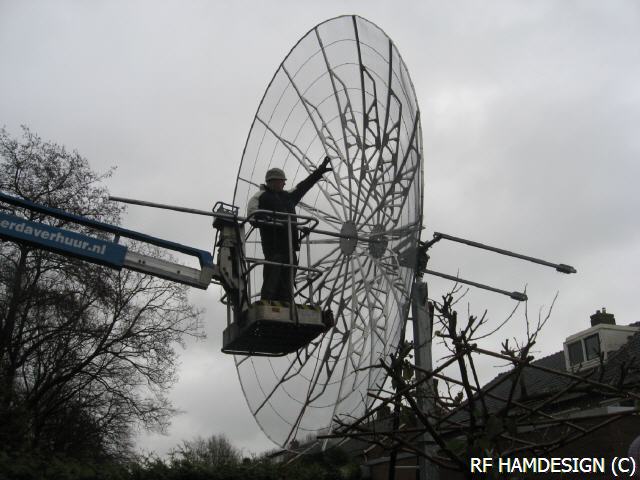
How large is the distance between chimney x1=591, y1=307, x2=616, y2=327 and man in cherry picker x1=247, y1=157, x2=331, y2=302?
2034 cm

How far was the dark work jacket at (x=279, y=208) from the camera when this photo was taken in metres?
9.66

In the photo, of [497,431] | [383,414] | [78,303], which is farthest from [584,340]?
[497,431]

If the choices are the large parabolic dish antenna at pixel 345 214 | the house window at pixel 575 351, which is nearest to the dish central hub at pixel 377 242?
the large parabolic dish antenna at pixel 345 214

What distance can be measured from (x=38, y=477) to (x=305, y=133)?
27.8ft

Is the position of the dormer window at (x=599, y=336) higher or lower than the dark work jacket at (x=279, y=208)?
higher

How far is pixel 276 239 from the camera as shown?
31.7 feet

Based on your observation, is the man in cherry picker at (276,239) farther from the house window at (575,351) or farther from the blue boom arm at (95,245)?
the house window at (575,351)

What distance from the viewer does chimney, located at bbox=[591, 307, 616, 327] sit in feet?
88.8

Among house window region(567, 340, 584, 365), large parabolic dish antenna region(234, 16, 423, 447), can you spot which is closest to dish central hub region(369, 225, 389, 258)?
large parabolic dish antenna region(234, 16, 423, 447)

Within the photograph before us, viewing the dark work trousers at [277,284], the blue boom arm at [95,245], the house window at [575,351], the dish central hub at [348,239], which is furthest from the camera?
the house window at [575,351]

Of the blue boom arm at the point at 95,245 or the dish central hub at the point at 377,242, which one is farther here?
the dish central hub at the point at 377,242

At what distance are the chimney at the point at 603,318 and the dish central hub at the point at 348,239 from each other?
63.5 ft

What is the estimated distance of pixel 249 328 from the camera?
908 cm

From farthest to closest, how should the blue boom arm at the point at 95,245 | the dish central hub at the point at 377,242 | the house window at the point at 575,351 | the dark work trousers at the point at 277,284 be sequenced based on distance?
the house window at the point at 575,351 < the dish central hub at the point at 377,242 < the dark work trousers at the point at 277,284 < the blue boom arm at the point at 95,245
